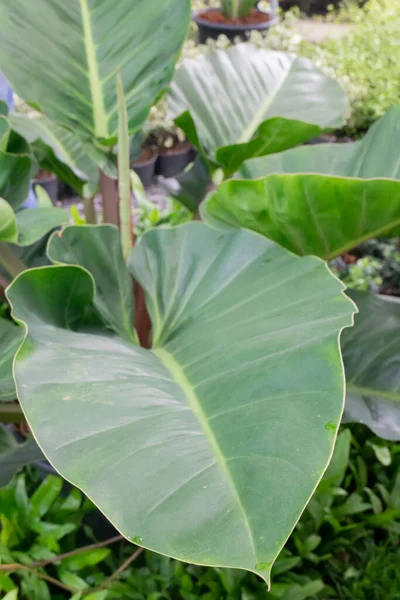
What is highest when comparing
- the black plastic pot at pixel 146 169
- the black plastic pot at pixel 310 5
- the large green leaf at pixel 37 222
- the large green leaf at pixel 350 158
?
the large green leaf at pixel 37 222

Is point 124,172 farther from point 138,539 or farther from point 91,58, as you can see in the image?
point 138,539

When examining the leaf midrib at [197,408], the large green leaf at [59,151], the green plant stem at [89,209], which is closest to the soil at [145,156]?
the large green leaf at [59,151]

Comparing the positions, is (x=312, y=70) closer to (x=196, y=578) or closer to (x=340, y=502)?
(x=340, y=502)

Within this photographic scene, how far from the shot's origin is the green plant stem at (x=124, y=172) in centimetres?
67

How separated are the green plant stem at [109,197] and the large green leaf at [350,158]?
Answer: 0.29 m

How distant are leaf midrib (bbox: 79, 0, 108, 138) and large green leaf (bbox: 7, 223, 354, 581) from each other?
0.27 meters

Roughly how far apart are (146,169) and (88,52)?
1886mm

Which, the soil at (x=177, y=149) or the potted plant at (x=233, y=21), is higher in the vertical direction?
the potted plant at (x=233, y=21)

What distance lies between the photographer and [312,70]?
1.03 meters

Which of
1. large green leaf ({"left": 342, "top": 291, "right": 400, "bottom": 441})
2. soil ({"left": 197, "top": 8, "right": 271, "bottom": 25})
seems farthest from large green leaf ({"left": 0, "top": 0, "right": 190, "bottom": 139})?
soil ({"left": 197, "top": 8, "right": 271, "bottom": 25})

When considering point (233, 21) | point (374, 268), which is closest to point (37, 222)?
point (374, 268)

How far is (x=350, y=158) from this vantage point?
73 centimetres

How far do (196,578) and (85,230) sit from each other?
616 millimetres

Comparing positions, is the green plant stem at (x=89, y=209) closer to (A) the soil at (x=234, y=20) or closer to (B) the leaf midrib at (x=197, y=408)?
(B) the leaf midrib at (x=197, y=408)
